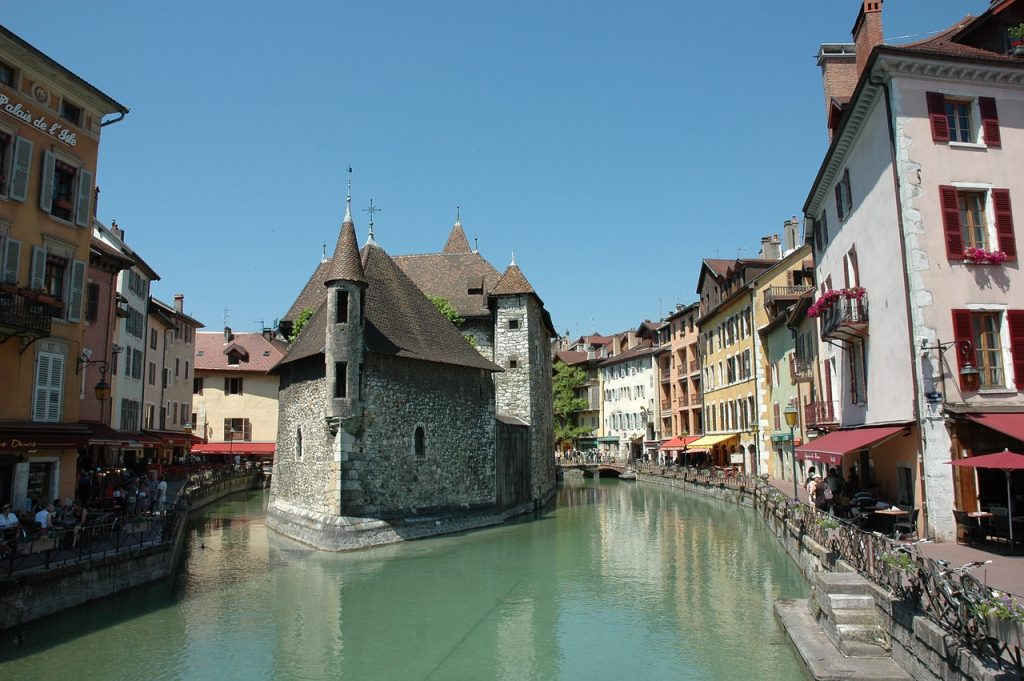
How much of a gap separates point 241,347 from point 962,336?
48.3m

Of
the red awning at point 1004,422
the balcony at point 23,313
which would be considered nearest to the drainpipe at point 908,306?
the red awning at point 1004,422

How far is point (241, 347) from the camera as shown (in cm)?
5334

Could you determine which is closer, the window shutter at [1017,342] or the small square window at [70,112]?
the window shutter at [1017,342]

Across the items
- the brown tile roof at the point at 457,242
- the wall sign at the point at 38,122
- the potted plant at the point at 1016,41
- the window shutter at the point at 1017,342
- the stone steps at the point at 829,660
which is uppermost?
the brown tile roof at the point at 457,242

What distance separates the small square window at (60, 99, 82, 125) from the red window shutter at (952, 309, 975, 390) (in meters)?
20.6

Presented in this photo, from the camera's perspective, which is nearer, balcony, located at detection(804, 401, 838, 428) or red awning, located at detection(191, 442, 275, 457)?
balcony, located at detection(804, 401, 838, 428)

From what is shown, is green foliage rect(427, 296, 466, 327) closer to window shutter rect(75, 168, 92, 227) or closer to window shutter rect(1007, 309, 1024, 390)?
window shutter rect(75, 168, 92, 227)

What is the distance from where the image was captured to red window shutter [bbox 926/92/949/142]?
49.4ft

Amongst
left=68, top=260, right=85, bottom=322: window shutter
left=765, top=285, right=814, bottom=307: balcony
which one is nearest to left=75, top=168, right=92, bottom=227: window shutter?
left=68, top=260, right=85, bottom=322: window shutter

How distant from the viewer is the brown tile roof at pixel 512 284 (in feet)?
111

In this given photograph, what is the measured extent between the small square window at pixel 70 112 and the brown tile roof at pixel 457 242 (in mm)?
26941

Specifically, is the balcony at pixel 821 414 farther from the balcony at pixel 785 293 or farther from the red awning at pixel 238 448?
the red awning at pixel 238 448

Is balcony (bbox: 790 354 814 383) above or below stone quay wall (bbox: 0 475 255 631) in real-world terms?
above

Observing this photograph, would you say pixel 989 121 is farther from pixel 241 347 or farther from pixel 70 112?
pixel 241 347
